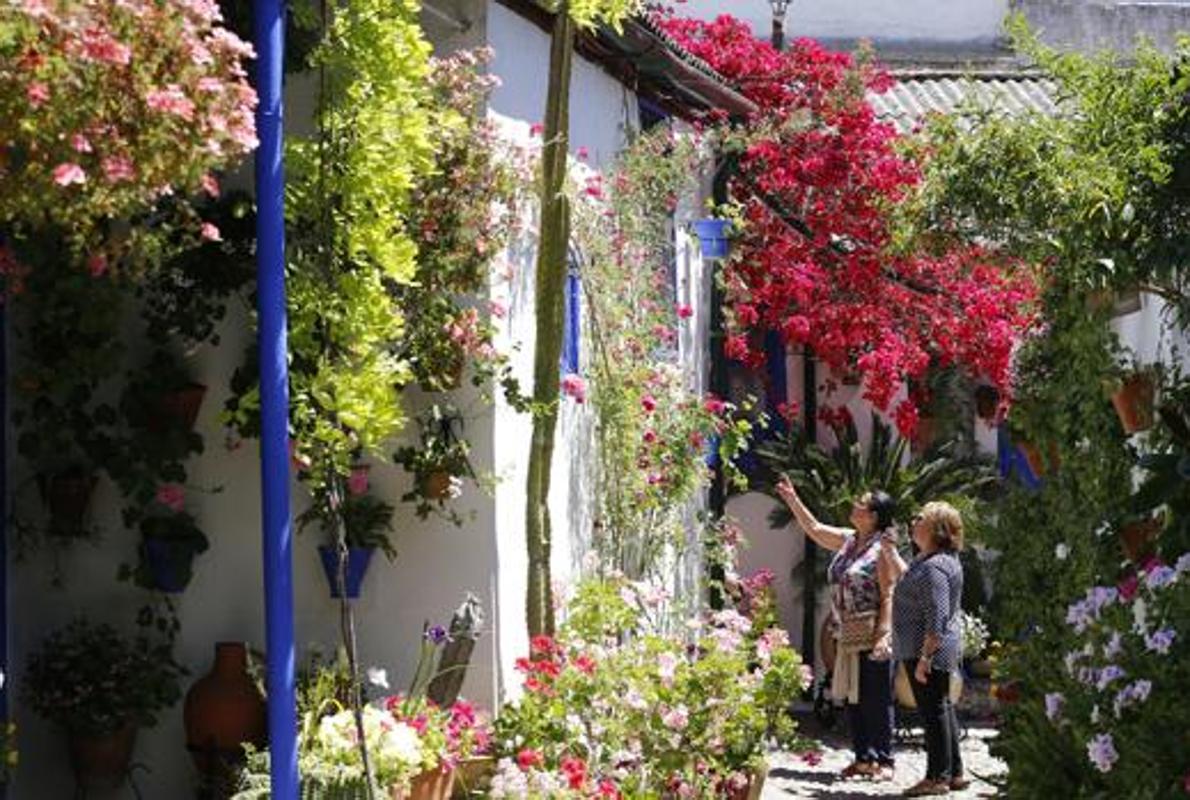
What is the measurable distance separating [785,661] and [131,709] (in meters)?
3.09

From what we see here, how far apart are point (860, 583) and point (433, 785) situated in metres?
4.94

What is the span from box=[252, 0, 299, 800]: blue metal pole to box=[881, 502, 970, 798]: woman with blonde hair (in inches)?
230

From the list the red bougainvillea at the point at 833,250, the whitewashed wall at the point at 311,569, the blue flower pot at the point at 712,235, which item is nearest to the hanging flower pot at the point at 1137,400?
the whitewashed wall at the point at 311,569

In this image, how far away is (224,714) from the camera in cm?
908

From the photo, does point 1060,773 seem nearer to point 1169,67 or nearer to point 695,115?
point 1169,67

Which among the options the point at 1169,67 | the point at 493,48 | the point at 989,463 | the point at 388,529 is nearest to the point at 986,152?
the point at 1169,67

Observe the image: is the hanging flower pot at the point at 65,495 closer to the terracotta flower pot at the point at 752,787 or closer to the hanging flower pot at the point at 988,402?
the terracotta flower pot at the point at 752,787

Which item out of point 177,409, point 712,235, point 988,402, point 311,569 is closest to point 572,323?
point 311,569

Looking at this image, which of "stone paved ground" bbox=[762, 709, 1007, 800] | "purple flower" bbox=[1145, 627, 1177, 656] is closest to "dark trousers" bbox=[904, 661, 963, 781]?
"stone paved ground" bbox=[762, 709, 1007, 800]

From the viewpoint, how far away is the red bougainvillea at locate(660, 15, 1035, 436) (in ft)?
55.5

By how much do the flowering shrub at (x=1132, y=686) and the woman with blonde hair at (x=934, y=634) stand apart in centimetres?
376

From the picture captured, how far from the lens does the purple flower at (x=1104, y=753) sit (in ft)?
25.8

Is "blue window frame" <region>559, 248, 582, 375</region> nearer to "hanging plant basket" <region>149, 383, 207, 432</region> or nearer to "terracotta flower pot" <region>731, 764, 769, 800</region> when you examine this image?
"terracotta flower pot" <region>731, 764, 769, 800</region>

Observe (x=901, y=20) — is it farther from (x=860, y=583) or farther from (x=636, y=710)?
(x=636, y=710)
